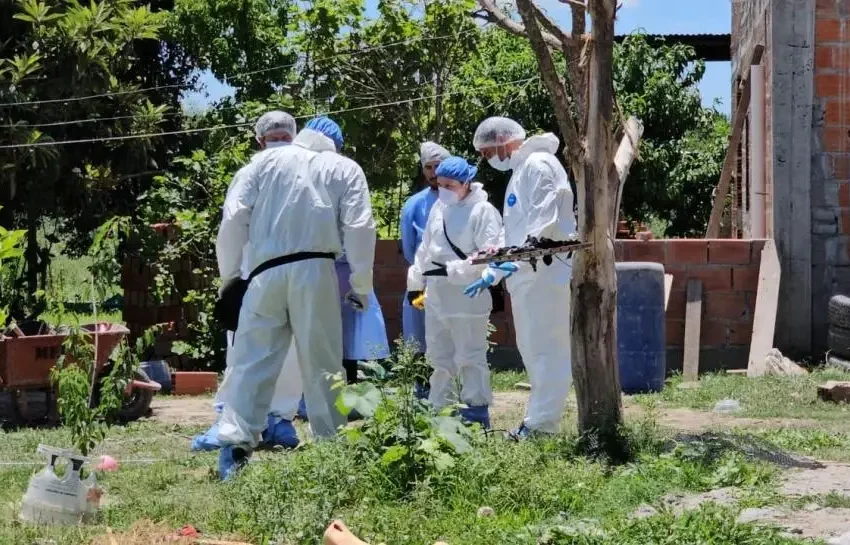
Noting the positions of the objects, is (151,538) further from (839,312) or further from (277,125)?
(839,312)

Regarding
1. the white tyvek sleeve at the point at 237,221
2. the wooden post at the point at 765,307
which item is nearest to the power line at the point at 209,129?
the wooden post at the point at 765,307

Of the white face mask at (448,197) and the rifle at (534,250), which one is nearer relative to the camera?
the rifle at (534,250)

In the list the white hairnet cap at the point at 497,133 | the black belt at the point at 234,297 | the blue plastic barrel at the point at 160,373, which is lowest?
the blue plastic barrel at the point at 160,373

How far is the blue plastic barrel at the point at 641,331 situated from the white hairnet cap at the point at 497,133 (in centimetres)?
269

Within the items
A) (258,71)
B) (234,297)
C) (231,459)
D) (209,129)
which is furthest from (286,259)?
(258,71)

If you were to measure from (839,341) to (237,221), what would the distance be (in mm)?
5914

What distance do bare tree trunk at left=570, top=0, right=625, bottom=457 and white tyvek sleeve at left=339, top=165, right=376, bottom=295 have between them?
1098 millimetres

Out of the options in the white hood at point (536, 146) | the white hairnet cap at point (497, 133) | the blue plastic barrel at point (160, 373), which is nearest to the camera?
the white hood at point (536, 146)

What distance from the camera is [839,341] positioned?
Result: 1074 cm

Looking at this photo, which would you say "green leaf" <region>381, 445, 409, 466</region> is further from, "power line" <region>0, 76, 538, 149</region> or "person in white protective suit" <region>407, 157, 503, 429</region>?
"power line" <region>0, 76, 538, 149</region>

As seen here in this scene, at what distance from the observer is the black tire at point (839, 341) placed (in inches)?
418

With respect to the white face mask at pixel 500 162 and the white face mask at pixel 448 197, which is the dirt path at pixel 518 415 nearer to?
the white face mask at pixel 448 197

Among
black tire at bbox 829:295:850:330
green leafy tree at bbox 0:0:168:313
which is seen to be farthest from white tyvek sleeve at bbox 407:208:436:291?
green leafy tree at bbox 0:0:168:313

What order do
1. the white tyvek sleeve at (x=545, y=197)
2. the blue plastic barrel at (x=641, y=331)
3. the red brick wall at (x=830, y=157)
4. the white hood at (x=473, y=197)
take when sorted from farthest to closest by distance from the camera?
the red brick wall at (x=830, y=157), the blue plastic barrel at (x=641, y=331), the white hood at (x=473, y=197), the white tyvek sleeve at (x=545, y=197)
